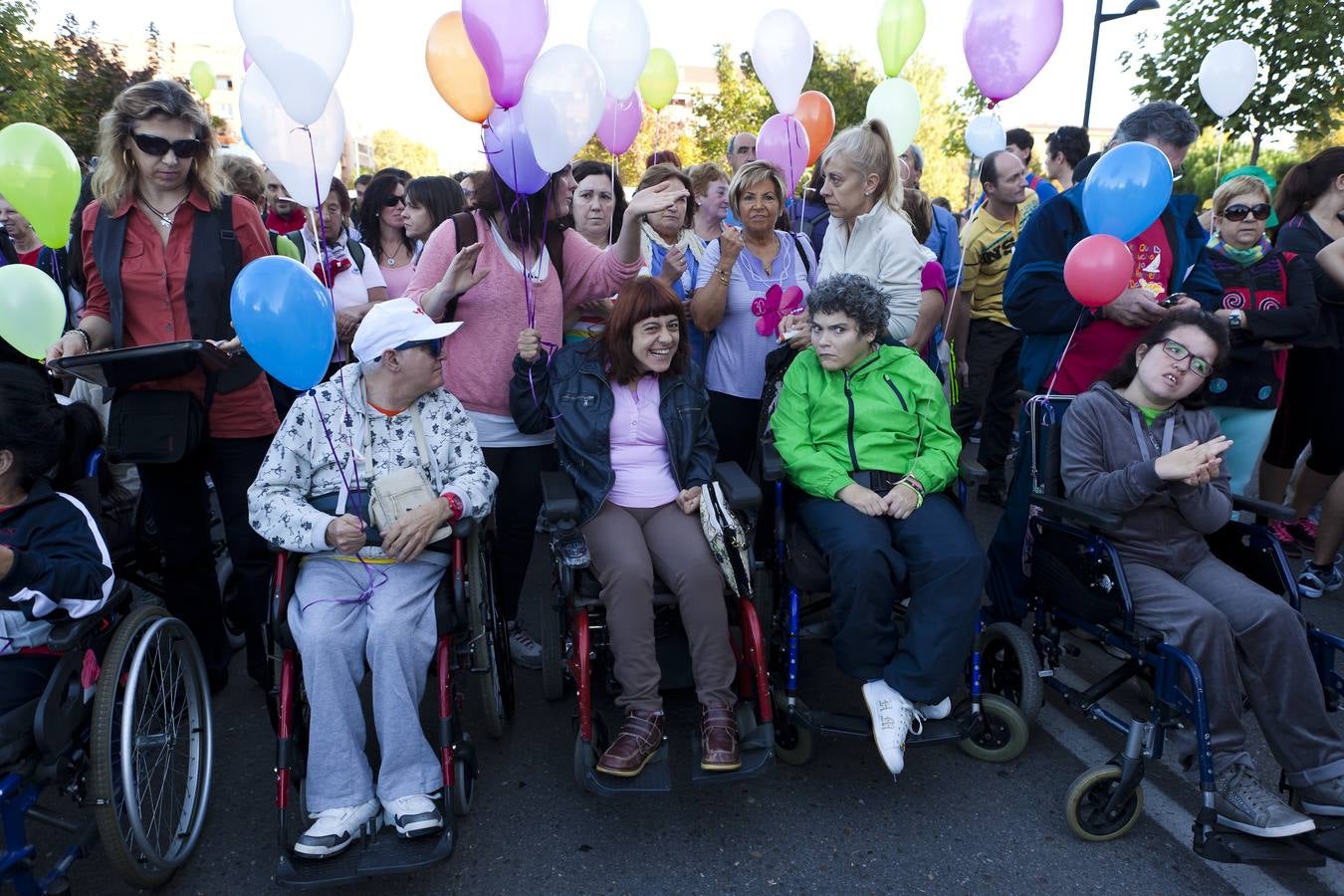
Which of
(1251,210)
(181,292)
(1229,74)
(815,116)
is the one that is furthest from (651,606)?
(1229,74)

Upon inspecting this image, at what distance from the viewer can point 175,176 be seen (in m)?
2.65

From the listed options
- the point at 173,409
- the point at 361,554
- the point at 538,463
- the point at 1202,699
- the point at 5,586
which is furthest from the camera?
the point at 538,463

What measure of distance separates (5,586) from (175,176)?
4.53 ft

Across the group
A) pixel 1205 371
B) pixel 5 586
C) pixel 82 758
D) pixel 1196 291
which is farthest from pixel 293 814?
pixel 1196 291

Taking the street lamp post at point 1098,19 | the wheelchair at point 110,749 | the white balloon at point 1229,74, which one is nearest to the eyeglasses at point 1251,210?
the white balloon at point 1229,74

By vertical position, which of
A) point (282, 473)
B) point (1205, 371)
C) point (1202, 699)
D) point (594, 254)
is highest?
point (594, 254)

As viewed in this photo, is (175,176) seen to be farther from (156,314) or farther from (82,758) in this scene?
(82,758)

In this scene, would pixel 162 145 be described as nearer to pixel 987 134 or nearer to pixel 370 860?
pixel 370 860

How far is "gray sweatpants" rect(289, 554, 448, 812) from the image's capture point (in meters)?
2.23

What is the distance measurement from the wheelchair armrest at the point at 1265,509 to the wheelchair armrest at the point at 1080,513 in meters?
0.48

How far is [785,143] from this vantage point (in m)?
4.05

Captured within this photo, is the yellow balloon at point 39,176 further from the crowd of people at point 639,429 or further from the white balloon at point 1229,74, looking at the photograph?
the white balloon at point 1229,74

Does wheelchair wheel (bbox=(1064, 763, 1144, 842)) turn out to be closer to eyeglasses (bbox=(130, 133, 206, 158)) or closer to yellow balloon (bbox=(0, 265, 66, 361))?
eyeglasses (bbox=(130, 133, 206, 158))

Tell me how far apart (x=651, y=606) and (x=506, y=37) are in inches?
74.5
